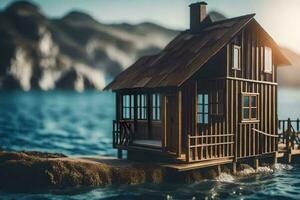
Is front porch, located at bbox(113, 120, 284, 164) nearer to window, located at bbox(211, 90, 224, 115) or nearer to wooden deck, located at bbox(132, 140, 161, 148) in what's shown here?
wooden deck, located at bbox(132, 140, 161, 148)

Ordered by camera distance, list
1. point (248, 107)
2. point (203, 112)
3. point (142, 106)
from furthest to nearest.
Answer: point (142, 106), point (248, 107), point (203, 112)

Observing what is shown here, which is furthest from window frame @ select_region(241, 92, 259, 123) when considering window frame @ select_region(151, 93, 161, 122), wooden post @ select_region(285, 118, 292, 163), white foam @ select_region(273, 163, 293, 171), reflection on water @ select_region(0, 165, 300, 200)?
window frame @ select_region(151, 93, 161, 122)

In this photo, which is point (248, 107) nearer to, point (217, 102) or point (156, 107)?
point (217, 102)

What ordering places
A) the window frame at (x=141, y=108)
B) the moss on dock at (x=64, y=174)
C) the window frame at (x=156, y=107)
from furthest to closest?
the window frame at (x=141, y=108) < the window frame at (x=156, y=107) < the moss on dock at (x=64, y=174)

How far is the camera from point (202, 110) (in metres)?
22.0

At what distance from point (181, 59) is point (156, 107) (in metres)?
3.00

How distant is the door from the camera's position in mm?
20609

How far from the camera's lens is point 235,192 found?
19203 mm

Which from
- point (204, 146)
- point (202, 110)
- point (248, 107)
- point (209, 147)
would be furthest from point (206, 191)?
point (248, 107)

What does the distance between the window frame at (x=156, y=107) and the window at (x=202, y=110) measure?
7.21 feet

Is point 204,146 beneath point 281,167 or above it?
above

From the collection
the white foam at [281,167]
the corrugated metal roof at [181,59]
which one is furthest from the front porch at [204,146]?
the corrugated metal roof at [181,59]

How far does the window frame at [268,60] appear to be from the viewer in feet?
80.6

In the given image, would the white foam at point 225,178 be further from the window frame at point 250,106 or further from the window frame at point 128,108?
the window frame at point 128,108
